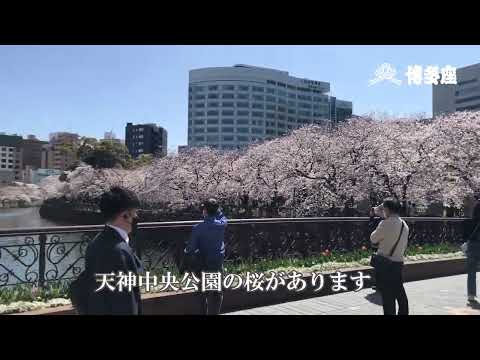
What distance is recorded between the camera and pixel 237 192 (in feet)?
98.8

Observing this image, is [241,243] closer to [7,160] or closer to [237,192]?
[237,192]

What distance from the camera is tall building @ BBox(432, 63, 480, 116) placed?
1966 cm

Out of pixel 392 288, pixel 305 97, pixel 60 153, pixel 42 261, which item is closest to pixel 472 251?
pixel 392 288

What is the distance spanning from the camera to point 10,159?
180 ft

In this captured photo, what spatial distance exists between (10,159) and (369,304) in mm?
57955

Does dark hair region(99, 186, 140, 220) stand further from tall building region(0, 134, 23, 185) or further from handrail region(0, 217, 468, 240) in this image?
tall building region(0, 134, 23, 185)

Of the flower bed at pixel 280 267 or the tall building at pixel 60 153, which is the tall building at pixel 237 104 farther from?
the flower bed at pixel 280 267

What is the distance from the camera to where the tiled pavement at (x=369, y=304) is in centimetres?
570
